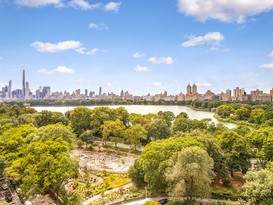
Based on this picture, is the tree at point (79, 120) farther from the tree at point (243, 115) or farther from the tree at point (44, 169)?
the tree at point (243, 115)

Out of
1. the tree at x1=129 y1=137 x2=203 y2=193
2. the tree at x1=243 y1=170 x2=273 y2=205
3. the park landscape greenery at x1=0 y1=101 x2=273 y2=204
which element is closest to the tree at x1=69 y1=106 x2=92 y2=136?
the park landscape greenery at x1=0 y1=101 x2=273 y2=204

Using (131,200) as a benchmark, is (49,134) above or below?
above

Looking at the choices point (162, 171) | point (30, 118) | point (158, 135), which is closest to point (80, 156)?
point (158, 135)

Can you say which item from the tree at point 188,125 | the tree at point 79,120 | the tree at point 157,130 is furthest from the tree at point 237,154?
the tree at point 79,120

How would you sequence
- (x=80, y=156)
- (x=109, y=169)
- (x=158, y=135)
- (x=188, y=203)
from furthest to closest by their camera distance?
(x=158, y=135)
(x=80, y=156)
(x=109, y=169)
(x=188, y=203)

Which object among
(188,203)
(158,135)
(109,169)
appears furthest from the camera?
(158,135)

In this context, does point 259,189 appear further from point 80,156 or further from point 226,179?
point 80,156

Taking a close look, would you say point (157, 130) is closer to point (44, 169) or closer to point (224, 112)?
point (44, 169)
